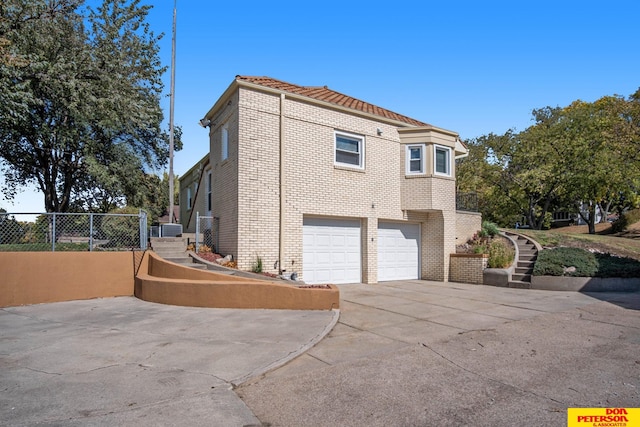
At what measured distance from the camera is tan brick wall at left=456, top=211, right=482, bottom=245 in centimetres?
1614

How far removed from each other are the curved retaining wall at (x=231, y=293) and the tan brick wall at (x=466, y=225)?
351 inches

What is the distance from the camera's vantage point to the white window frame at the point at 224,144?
41.3ft

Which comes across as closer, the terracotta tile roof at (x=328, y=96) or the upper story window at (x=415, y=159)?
the terracotta tile roof at (x=328, y=96)

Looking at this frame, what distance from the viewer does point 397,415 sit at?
3.65 metres

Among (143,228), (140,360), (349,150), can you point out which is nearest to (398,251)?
(349,150)

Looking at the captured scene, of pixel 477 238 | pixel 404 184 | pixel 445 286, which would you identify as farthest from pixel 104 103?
pixel 477 238

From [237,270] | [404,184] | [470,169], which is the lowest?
[237,270]

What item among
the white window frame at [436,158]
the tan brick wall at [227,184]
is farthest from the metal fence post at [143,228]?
the white window frame at [436,158]

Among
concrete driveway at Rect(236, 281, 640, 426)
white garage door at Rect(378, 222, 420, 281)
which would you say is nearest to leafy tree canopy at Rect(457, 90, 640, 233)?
white garage door at Rect(378, 222, 420, 281)

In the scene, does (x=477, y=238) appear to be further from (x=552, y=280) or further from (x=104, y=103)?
(x=104, y=103)

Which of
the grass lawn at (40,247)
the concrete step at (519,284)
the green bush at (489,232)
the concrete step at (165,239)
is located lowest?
the concrete step at (519,284)

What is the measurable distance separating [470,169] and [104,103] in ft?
89.4

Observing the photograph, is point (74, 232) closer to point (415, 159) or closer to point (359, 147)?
point (359, 147)

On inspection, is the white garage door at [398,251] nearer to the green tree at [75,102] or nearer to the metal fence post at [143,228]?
the metal fence post at [143,228]
